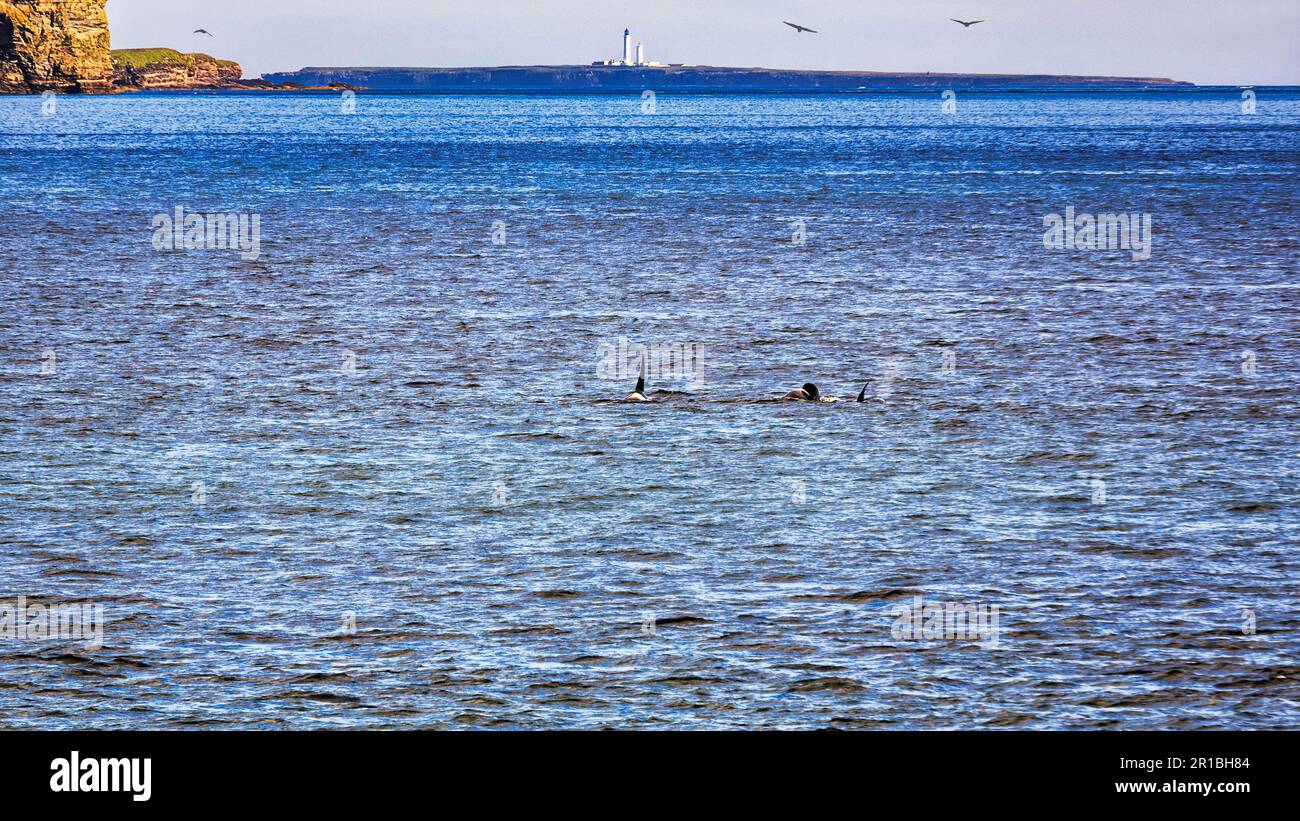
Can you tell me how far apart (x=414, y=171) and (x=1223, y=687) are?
88.1 metres

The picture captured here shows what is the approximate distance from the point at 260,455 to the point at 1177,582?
11.0 m

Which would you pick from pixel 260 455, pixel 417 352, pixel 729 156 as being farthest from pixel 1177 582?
pixel 729 156

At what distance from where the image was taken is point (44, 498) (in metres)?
18.1

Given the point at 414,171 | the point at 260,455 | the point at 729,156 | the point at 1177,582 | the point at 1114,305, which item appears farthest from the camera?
the point at 729,156

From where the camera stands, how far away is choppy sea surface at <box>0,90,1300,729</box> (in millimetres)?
12555

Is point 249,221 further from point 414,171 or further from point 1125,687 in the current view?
point 1125,687

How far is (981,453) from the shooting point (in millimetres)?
20500

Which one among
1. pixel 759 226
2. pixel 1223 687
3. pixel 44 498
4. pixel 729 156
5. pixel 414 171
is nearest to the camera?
pixel 1223 687

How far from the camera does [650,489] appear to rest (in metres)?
18.7

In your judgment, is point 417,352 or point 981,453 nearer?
point 981,453

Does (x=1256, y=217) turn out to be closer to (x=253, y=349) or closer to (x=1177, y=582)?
(x=253, y=349)

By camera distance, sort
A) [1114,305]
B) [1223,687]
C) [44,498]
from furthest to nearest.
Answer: [1114,305] → [44,498] → [1223,687]

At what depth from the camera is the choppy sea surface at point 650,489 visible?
12.6m

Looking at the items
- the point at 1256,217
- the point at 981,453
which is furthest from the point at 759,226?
the point at 981,453
